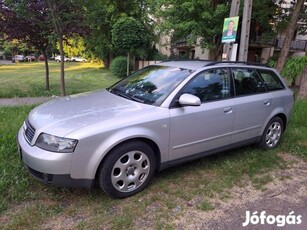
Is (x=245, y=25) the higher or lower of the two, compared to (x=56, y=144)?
higher

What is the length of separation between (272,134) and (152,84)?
2383mm

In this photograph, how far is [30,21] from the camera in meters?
10.1

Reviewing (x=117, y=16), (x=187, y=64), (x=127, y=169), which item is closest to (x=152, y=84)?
(x=187, y=64)

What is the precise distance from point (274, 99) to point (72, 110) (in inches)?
126

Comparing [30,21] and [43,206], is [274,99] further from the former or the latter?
[30,21]

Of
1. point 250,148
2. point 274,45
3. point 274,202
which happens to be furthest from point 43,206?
point 274,45

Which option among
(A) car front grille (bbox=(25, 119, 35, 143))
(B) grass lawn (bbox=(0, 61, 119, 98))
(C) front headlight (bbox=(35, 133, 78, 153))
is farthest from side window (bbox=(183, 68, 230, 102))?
(B) grass lawn (bbox=(0, 61, 119, 98))

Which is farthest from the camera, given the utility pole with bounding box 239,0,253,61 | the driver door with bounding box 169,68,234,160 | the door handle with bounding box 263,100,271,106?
the utility pole with bounding box 239,0,253,61

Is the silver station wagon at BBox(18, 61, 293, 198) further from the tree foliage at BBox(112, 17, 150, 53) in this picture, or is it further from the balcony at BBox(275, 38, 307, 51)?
the balcony at BBox(275, 38, 307, 51)

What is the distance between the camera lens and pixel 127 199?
328 cm

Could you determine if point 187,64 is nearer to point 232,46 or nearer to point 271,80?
point 271,80

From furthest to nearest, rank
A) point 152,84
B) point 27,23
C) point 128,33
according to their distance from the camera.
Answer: point 128,33, point 27,23, point 152,84

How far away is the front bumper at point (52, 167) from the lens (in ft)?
9.35

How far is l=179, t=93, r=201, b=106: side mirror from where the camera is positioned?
3408 mm
